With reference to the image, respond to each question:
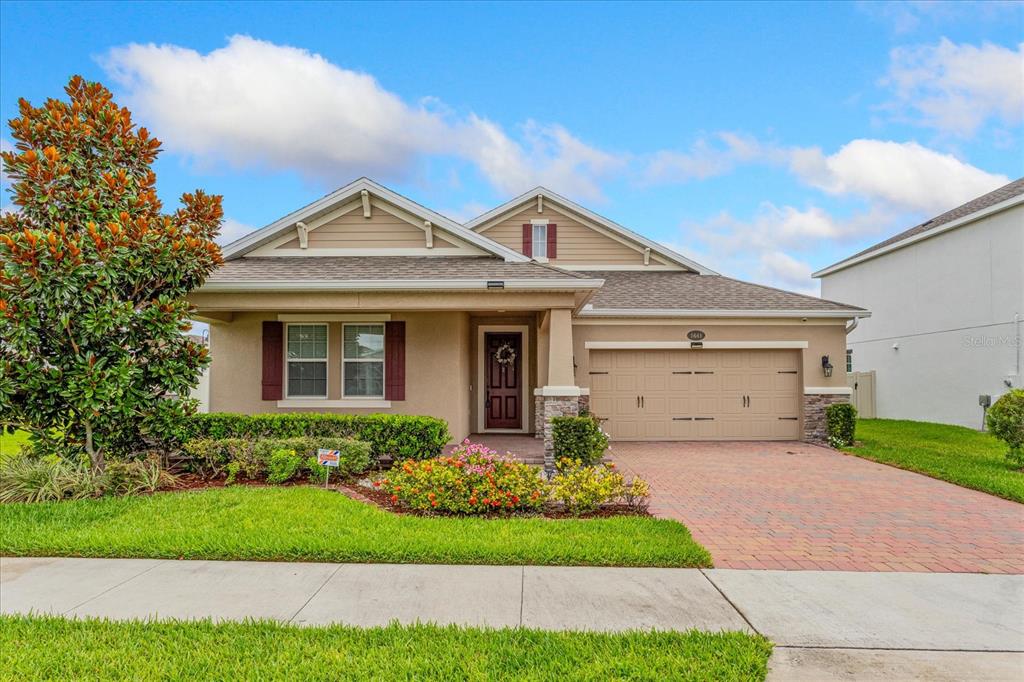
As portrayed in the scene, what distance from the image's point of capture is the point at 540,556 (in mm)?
4961

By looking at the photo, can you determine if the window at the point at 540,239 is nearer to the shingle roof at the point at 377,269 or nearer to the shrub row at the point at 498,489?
the shingle roof at the point at 377,269

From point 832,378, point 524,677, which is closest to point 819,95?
point 832,378

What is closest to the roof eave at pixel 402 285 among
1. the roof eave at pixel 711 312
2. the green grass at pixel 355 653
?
the roof eave at pixel 711 312

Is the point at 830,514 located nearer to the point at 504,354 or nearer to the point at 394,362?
the point at 394,362

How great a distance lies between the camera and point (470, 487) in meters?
6.57

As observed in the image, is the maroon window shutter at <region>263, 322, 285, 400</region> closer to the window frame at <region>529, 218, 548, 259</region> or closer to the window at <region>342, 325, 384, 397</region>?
the window at <region>342, 325, 384, 397</region>

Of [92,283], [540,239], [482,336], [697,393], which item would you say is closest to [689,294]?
[697,393]

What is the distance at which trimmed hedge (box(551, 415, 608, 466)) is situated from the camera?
8852mm

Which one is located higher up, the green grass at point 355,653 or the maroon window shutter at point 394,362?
the maroon window shutter at point 394,362

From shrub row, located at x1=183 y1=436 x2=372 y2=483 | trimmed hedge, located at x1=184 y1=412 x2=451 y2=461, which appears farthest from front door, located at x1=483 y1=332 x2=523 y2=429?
shrub row, located at x1=183 y1=436 x2=372 y2=483

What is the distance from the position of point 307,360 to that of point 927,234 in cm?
1734

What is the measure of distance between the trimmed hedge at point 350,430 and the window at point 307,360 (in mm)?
2177

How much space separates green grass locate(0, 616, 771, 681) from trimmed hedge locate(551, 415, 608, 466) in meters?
5.23

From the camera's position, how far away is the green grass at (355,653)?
10.4 ft
